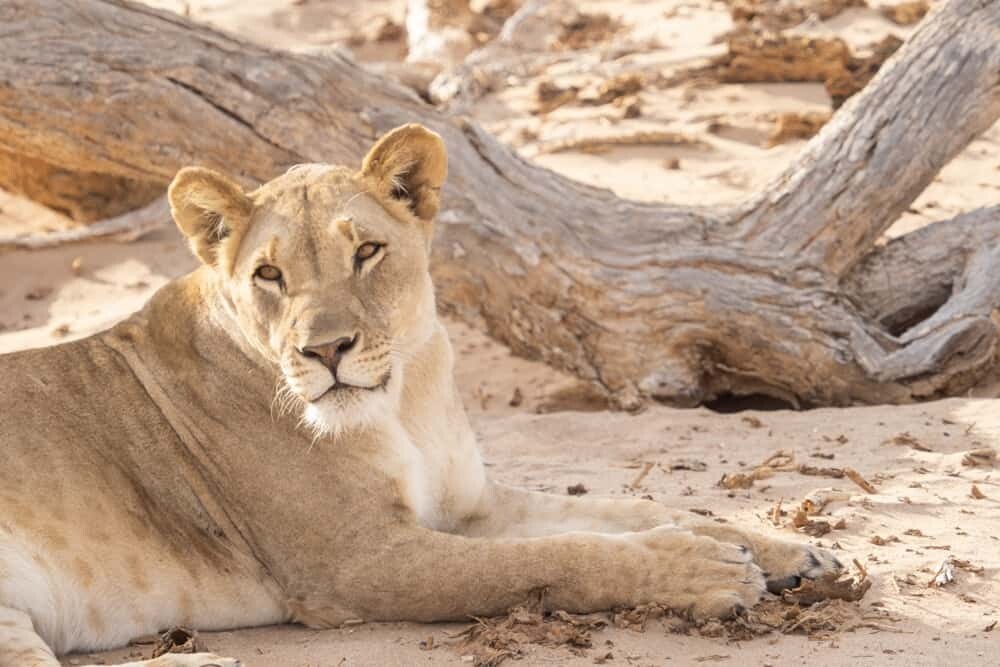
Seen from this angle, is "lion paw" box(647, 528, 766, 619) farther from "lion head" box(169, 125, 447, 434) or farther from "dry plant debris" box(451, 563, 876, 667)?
"lion head" box(169, 125, 447, 434)

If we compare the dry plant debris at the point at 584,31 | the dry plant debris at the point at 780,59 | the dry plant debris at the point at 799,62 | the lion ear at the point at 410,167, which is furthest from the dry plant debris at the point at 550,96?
the lion ear at the point at 410,167

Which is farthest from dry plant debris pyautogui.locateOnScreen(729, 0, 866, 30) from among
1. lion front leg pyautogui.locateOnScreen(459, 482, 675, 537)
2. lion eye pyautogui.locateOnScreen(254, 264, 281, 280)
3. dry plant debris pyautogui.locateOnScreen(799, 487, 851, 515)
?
lion eye pyautogui.locateOnScreen(254, 264, 281, 280)

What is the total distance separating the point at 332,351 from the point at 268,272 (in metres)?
0.40

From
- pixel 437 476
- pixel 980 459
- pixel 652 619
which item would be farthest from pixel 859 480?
pixel 437 476

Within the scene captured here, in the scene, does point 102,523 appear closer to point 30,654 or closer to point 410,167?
point 30,654

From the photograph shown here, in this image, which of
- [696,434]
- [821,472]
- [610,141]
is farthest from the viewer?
[610,141]

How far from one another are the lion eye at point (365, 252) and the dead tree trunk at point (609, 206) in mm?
2975

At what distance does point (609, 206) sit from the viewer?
7320mm

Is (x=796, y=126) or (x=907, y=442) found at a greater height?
(x=796, y=126)

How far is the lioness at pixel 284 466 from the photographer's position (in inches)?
159

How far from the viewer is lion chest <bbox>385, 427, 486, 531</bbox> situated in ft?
14.0

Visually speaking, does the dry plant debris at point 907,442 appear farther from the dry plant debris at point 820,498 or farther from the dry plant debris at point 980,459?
the dry plant debris at point 820,498

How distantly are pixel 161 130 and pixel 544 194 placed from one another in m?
2.00

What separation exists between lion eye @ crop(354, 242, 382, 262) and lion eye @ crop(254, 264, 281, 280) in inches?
9.3
